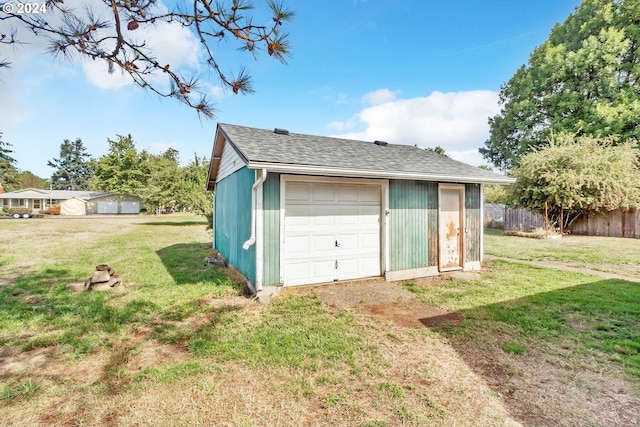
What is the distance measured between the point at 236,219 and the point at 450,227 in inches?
208

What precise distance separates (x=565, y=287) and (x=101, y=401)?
303 inches

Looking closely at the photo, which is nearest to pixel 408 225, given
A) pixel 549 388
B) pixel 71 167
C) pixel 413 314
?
pixel 413 314

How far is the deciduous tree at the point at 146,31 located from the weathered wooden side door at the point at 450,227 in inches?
228

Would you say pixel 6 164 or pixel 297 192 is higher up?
pixel 6 164

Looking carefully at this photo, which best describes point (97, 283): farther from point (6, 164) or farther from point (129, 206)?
point (6, 164)

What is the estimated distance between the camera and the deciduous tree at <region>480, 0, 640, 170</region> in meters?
16.5

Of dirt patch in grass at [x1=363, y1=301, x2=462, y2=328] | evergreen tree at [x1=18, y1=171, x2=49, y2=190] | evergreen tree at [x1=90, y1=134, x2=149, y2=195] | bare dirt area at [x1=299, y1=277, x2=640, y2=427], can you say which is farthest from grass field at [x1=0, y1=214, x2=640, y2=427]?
evergreen tree at [x1=18, y1=171, x2=49, y2=190]

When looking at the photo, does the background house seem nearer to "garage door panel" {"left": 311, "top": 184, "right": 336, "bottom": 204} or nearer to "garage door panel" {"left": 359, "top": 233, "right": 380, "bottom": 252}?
"garage door panel" {"left": 311, "top": 184, "right": 336, "bottom": 204}

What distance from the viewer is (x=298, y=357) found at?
314 cm

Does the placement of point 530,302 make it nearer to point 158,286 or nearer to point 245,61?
point 245,61

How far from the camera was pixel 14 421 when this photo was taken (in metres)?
2.23

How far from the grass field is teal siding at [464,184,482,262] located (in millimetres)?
1639

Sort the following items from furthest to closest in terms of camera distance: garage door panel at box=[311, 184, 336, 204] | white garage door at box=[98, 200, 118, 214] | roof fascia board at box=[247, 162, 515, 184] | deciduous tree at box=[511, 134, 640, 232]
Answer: white garage door at box=[98, 200, 118, 214]
deciduous tree at box=[511, 134, 640, 232]
garage door panel at box=[311, 184, 336, 204]
roof fascia board at box=[247, 162, 515, 184]

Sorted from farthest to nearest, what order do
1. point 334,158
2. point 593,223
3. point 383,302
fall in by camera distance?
point 593,223, point 334,158, point 383,302
